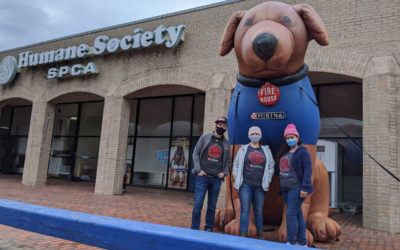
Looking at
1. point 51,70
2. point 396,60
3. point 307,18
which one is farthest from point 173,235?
point 51,70

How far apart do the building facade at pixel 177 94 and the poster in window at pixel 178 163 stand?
0.04 m

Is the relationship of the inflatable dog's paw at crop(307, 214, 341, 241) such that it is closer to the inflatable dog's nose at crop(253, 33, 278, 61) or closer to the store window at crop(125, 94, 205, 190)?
the inflatable dog's nose at crop(253, 33, 278, 61)

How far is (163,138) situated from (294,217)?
9778 millimetres

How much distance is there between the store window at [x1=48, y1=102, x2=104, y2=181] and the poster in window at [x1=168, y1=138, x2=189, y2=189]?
4.21 m

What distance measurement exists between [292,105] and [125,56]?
777 centimetres

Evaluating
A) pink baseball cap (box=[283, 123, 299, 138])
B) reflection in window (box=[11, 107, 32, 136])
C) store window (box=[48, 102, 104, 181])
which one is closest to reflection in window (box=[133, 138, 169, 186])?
store window (box=[48, 102, 104, 181])

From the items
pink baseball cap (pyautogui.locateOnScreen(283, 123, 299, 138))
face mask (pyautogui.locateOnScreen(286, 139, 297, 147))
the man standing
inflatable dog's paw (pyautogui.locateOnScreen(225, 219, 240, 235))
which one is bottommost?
inflatable dog's paw (pyautogui.locateOnScreen(225, 219, 240, 235))

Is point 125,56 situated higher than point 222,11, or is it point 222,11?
point 222,11

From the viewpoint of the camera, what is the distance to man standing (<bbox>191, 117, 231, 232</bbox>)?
12.9ft

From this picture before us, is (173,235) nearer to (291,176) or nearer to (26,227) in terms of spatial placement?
(26,227)

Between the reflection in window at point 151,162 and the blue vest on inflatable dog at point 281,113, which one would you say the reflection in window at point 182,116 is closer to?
the reflection in window at point 151,162

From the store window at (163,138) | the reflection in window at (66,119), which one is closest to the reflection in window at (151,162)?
the store window at (163,138)

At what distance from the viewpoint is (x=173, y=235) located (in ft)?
5.09

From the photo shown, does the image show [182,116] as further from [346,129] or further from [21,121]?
[21,121]
